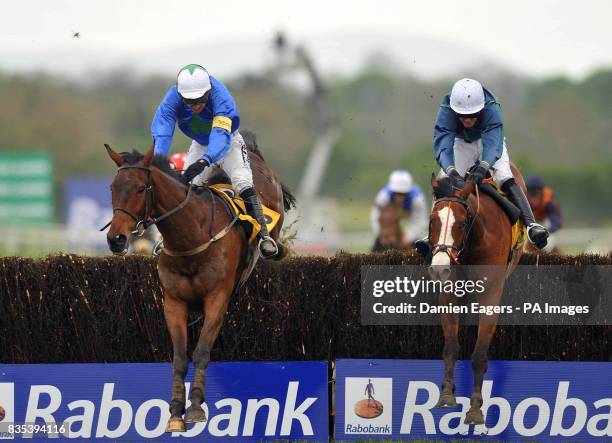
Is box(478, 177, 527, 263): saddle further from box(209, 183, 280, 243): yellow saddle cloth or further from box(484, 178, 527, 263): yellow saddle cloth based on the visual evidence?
box(209, 183, 280, 243): yellow saddle cloth

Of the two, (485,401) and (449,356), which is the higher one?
(449,356)

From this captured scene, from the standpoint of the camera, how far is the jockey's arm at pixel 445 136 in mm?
8867

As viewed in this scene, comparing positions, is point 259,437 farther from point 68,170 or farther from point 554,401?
point 68,170

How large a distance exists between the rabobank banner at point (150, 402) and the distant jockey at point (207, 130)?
1028 mm

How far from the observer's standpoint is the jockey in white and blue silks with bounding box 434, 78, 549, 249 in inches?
343

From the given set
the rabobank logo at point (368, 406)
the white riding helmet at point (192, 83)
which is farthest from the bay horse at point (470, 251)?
the white riding helmet at point (192, 83)

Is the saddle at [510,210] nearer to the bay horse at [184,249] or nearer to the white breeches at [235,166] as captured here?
the white breeches at [235,166]

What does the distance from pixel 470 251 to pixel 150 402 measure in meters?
2.70

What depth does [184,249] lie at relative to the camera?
305 inches

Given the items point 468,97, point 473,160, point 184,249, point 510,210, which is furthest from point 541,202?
point 184,249

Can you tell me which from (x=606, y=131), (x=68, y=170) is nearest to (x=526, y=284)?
(x=606, y=131)

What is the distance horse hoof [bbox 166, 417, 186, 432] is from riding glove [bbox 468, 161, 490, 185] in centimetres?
284

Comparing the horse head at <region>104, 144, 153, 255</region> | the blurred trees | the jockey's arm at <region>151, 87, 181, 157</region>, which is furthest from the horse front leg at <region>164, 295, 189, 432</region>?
the blurred trees

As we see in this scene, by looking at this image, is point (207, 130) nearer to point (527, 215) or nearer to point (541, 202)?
point (527, 215)
